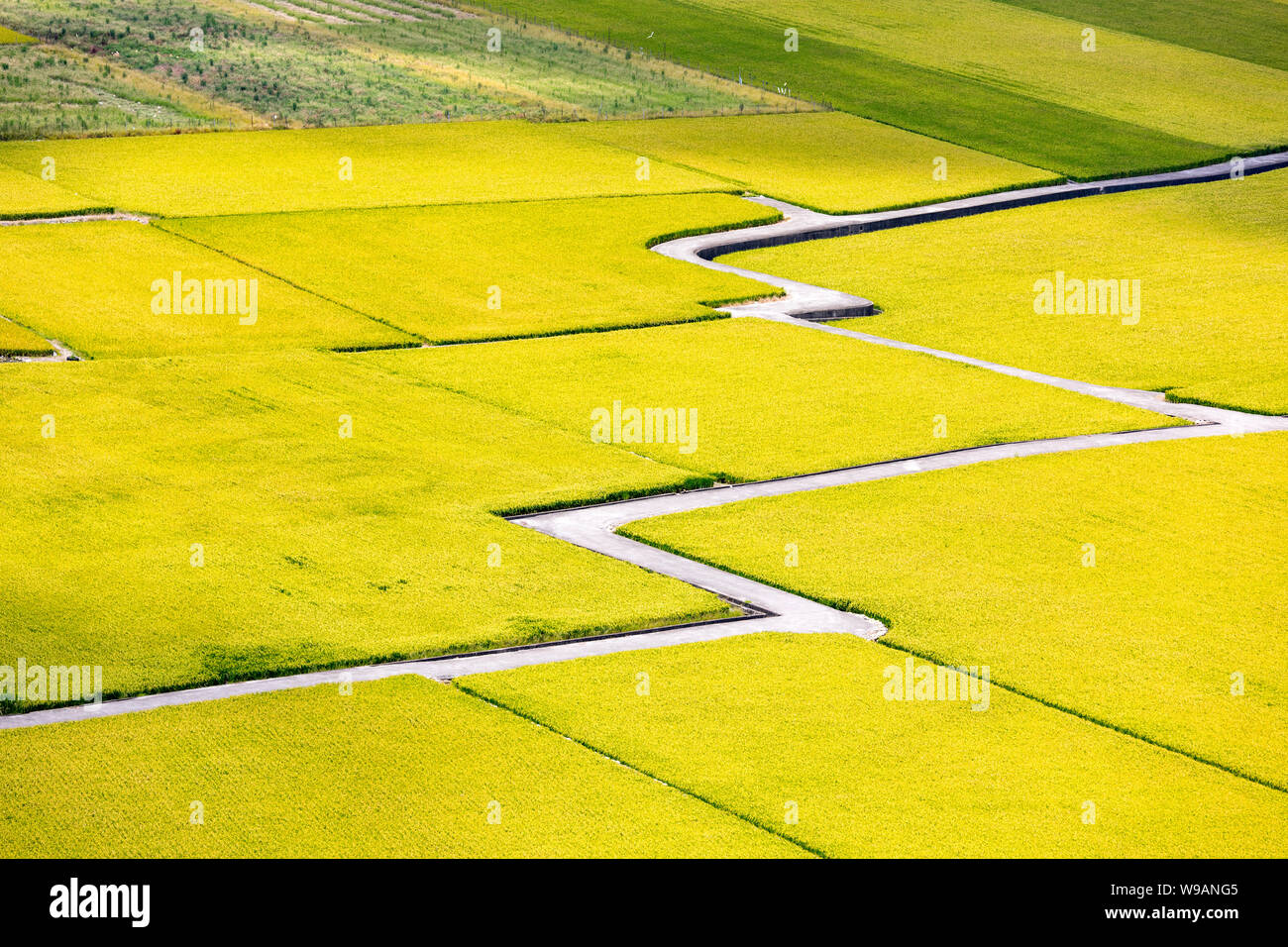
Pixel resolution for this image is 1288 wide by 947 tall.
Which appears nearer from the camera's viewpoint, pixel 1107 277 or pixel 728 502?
pixel 728 502

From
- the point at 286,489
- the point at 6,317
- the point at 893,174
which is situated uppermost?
the point at 893,174

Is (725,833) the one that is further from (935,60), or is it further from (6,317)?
(935,60)

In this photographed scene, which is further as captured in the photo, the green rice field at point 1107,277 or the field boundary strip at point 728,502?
the green rice field at point 1107,277

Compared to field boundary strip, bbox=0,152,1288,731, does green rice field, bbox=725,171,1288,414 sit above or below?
above

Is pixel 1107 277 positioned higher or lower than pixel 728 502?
higher

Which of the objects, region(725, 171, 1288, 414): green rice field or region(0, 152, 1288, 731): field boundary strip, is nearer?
region(0, 152, 1288, 731): field boundary strip

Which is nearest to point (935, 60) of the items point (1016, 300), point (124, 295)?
point (1016, 300)

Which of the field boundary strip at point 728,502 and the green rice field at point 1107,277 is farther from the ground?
the green rice field at point 1107,277
